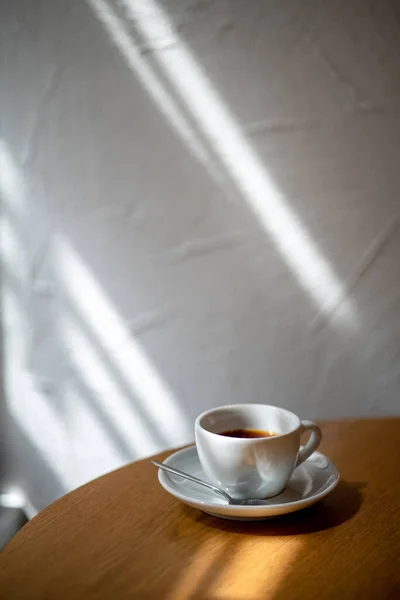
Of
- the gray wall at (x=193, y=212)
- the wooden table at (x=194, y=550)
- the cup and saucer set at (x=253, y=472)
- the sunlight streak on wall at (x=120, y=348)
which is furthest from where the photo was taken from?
the sunlight streak on wall at (x=120, y=348)

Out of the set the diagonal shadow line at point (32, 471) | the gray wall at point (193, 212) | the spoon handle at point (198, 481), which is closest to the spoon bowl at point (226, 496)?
the spoon handle at point (198, 481)

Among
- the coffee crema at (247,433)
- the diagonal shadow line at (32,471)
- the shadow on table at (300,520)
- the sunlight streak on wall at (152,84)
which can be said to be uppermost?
the sunlight streak on wall at (152,84)

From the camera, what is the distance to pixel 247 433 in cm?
71

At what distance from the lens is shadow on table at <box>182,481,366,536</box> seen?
60cm

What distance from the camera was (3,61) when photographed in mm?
1264

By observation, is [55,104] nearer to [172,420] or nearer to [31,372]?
→ [31,372]

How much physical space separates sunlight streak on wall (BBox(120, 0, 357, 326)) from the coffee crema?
1.85ft

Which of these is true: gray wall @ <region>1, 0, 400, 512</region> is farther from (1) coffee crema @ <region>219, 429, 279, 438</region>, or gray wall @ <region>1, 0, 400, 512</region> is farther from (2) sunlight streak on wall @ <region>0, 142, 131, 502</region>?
(1) coffee crema @ <region>219, 429, 279, 438</region>

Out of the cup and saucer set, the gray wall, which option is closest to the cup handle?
the cup and saucer set

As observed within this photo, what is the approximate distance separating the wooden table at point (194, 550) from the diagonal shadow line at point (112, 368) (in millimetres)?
594

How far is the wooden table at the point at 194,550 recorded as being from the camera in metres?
0.50

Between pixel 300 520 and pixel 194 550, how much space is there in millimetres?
120

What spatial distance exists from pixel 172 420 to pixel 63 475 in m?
0.28

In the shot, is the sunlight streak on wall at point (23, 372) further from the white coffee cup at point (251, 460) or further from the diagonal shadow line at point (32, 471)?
the white coffee cup at point (251, 460)
